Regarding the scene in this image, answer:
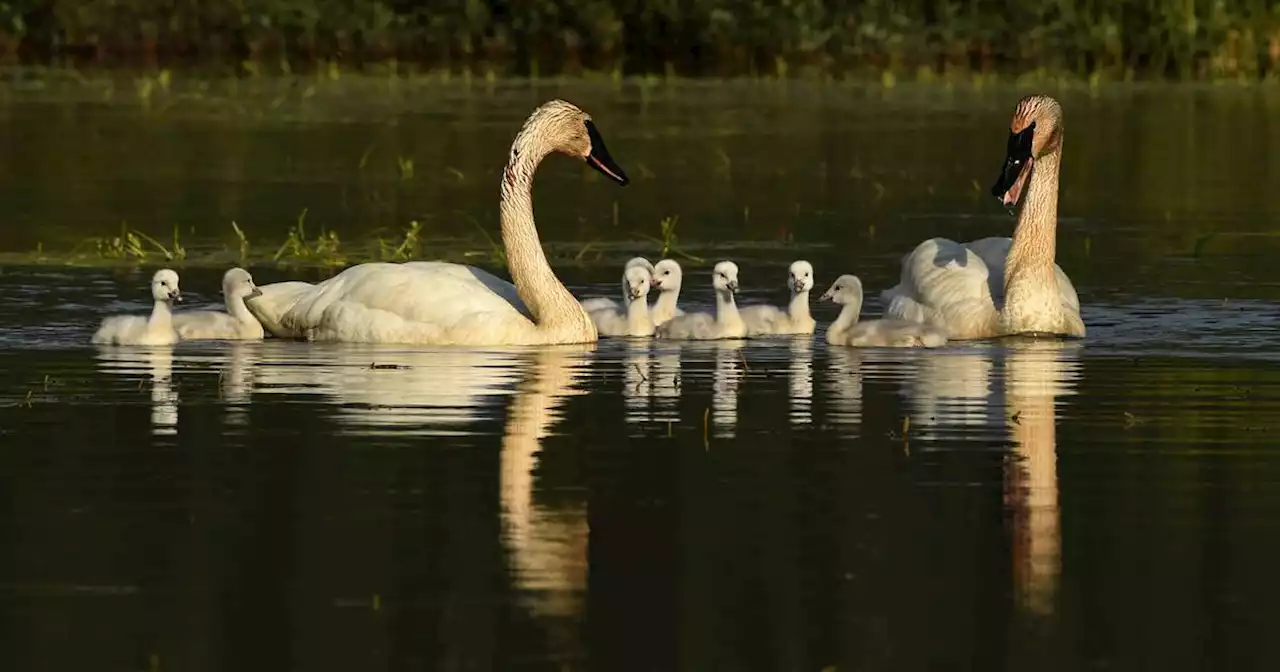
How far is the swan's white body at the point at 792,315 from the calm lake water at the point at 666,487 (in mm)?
394

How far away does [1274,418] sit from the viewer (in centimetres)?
1419

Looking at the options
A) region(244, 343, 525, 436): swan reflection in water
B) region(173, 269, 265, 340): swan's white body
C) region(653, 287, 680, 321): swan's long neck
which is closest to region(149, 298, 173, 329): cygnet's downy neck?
region(173, 269, 265, 340): swan's white body

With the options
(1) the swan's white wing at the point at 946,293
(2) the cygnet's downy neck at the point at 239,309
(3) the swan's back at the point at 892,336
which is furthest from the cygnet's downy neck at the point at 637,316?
(2) the cygnet's downy neck at the point at 239,309

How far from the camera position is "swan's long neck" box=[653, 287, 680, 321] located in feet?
63.6

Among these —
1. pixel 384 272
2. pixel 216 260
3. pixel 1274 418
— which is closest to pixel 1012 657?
pixel 1274 418

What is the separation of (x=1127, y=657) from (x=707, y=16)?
4195cm

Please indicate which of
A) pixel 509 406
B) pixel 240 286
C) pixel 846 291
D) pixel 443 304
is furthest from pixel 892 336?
pixel 509 406

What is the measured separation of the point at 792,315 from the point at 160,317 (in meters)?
3.66

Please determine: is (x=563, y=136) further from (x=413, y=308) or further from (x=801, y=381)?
(x=801, y=381)

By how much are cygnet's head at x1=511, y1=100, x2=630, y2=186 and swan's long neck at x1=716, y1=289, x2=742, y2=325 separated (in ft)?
2.93

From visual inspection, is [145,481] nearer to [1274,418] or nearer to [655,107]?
[1274,418]

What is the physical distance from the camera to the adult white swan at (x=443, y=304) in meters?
17.5

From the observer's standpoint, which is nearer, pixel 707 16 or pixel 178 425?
pixel 178 425

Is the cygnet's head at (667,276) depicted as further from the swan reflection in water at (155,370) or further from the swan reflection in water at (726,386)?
the swan reflection in water at (155,370)
